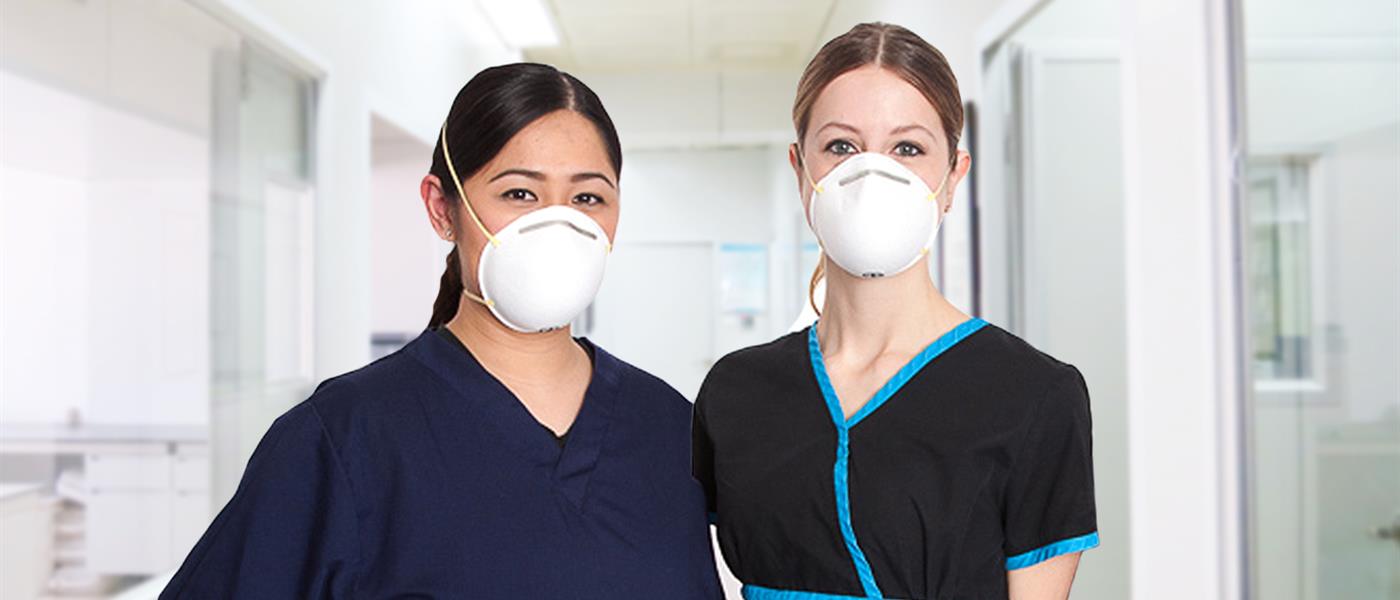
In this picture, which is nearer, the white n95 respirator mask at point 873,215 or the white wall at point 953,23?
the white n95 respirator mask at point 873,215

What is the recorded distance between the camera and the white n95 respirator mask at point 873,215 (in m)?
0.90

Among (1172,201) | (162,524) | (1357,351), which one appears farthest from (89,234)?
(1357,351)

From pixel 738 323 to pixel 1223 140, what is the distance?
5986 mm

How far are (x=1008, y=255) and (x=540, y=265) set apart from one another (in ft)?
6.65

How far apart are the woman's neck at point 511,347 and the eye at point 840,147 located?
0.31 meters

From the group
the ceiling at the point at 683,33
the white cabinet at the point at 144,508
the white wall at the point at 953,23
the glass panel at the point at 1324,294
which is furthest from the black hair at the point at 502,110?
the ceiling at the point at 683,33

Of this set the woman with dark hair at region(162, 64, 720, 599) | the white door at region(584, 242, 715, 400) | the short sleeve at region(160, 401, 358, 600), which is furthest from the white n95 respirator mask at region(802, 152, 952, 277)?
the white door at region(584, 242, 715, 400)

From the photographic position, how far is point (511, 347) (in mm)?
1042

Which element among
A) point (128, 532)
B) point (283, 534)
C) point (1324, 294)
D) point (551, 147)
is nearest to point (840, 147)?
point (551, 147)

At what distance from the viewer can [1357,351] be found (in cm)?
153

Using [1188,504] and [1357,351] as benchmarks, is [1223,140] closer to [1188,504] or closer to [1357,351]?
[1357,351]

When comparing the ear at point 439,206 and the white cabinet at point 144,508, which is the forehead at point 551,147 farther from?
the white cabinet at point 144,508

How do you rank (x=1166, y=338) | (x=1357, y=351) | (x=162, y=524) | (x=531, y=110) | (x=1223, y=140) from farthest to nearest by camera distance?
(x=162, y=524)
(x=1166, y=338)
(x=1223, y=140)
(x=1357, y=351)
(x=531, y=110)

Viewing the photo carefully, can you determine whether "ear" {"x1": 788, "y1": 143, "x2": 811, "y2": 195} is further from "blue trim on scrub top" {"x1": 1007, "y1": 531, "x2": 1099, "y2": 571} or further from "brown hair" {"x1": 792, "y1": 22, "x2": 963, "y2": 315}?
"blue trim on scrub top" {"x1": 1007, "y1": 531, "x2": 1099, "y2": 571}
